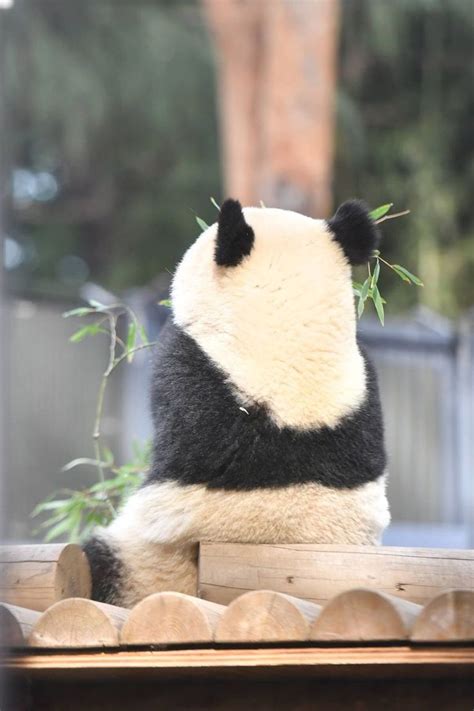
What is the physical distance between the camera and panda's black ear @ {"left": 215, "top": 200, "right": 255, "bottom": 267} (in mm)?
1376

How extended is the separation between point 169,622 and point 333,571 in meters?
0.24

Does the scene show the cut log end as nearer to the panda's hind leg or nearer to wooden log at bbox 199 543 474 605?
the panda's hind leg

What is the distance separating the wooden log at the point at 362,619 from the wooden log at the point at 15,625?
1.06ft

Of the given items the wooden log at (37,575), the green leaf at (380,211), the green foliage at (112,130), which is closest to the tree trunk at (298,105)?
the green foliage at (112,130)

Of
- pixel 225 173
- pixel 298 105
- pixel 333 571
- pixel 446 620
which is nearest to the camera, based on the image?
pixel 446 620

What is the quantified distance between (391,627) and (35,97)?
7969mm

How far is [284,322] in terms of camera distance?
1398 millimetres

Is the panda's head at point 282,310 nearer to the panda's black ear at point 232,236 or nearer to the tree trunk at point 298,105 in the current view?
the panda's black ear at point 232,236

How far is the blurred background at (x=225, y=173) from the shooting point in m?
5.62

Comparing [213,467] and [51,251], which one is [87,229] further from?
[213,467]

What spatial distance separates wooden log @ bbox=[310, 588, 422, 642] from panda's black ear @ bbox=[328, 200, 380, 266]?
51 cm

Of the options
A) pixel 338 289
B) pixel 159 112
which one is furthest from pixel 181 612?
pixel 159 112

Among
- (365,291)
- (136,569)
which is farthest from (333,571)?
(365,291)

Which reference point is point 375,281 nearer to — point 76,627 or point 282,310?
point 282,310
